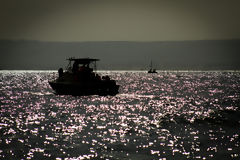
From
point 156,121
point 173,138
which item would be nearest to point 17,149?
point 173,138

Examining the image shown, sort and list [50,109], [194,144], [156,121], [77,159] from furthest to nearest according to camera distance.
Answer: [50,109] → [156,121] → [194,144] → [77,159]

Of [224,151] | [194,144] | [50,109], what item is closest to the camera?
[224,151]

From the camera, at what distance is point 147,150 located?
29062mm

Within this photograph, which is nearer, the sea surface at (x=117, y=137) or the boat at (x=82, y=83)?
the sea surface at (x=117, y=137)

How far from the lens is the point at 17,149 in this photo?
95.0 ft

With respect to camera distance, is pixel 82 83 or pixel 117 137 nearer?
pixel 117 137

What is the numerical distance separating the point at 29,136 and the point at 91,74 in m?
46.3

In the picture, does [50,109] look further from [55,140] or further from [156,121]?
[55,140]

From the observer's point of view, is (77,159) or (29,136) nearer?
(77,159)

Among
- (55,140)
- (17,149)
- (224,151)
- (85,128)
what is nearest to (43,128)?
(85,128)

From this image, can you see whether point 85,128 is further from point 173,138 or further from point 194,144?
point 194,144

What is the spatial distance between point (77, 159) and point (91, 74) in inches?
2178

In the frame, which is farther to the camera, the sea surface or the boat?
the boat

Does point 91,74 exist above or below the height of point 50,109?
above
